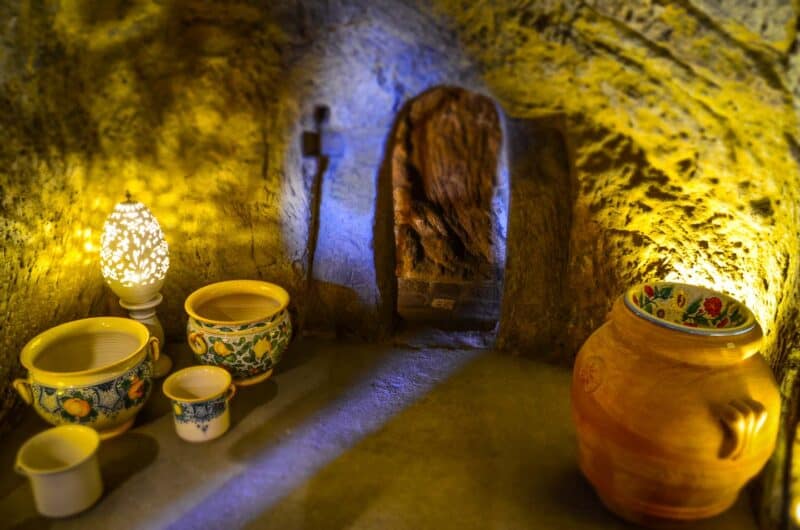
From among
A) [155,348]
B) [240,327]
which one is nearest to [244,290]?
[240,327]

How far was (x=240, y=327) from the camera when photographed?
2.21 meters

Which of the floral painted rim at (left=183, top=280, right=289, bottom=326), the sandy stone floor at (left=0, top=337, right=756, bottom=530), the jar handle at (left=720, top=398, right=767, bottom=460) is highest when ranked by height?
the floral painted rim at (left=183, top=280, right=289, bottom=326)

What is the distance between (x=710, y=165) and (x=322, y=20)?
1.47m

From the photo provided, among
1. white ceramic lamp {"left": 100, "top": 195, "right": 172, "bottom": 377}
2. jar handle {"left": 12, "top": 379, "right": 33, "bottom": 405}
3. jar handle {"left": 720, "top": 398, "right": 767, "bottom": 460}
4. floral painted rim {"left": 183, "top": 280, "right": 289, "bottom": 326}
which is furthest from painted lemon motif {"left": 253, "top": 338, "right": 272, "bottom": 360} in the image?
jar handle {"left": 720, "top": 398, "right": 767, "bottom": 460}

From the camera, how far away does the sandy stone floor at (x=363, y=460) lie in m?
1.77

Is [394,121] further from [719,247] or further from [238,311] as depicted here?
[719,247]

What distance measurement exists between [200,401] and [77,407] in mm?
370

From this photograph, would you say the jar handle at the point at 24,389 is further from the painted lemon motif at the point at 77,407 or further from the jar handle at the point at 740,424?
the jar handle at the point at 740,424

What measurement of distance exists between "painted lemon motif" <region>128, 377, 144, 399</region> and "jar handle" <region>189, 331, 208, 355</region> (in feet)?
0.89

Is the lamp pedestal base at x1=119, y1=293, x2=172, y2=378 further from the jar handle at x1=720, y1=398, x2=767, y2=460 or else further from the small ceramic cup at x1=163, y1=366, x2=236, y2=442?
the jar handle at x1=720, y1=398, x2=767, y2=460

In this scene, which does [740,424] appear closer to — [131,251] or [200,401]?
[200,401]

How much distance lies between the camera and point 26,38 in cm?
193

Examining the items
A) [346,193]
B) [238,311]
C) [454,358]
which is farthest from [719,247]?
[238,311]

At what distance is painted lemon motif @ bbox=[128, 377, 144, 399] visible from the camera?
6.49ft
